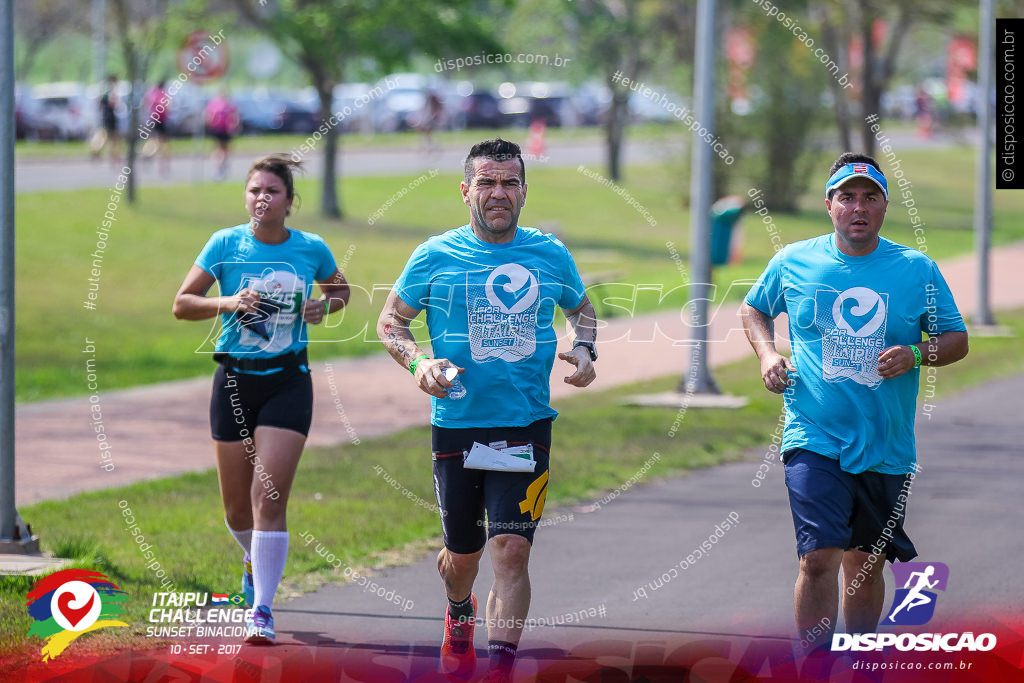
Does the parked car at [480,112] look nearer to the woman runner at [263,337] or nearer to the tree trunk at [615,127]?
the tree trunk at [615,127]

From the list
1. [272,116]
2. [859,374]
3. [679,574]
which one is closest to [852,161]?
[859,374]

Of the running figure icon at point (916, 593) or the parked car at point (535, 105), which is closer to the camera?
the running figure icon at point (916, 593)

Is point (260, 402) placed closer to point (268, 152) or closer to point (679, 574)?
point (679, 574)

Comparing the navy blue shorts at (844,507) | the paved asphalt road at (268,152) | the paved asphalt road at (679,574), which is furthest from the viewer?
the paved asphalt road at (268,152)

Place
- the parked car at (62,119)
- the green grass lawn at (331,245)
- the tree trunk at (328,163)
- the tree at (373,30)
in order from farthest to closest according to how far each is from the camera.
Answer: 1. the parked car at (62,119)
2. the tree trunk at (328,163)
3. the tree at (373,30)
4. the green grass lawn at (331,245)

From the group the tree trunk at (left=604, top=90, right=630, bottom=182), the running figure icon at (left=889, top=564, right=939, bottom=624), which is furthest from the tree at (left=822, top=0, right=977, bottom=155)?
the running figure icon at (left=889, top=564, right=939, bottom=624)

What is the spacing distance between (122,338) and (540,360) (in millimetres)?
Answer: 11619

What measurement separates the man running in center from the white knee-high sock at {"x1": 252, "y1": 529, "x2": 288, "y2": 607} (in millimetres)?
1002

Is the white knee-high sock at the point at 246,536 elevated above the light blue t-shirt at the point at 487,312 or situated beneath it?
situated beneath

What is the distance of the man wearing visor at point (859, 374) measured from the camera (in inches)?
199

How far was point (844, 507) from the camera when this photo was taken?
16.6 ft

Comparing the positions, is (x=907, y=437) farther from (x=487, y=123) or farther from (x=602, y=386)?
(x=487, y=123)

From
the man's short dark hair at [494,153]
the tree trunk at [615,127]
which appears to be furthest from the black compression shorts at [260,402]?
the tree trunk at [615,127]

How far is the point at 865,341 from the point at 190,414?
26.3ft
